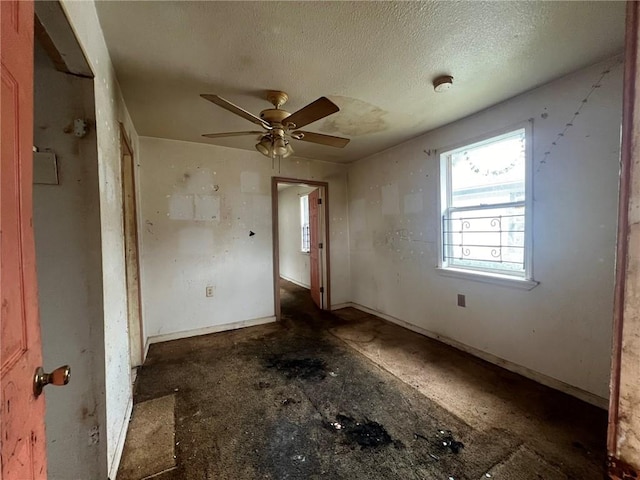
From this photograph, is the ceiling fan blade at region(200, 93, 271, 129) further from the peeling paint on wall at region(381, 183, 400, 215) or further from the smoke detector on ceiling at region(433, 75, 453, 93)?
the peeling paint on wall at region(381, 183, 400, 215)

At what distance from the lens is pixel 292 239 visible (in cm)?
678

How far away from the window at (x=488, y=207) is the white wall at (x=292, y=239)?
11.5ft

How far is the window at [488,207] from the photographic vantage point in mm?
2385

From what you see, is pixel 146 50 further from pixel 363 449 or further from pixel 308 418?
pixel 363 449

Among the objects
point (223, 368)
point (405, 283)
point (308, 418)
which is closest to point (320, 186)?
point (405, 283)

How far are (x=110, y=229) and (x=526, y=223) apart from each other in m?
2.97

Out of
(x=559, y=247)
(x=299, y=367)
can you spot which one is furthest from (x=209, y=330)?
(x=559, y=247)

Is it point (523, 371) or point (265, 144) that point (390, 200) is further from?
point (523, 371)

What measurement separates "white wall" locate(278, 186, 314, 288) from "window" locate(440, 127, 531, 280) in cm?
350

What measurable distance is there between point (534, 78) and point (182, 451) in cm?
346

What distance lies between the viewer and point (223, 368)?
2.61 m

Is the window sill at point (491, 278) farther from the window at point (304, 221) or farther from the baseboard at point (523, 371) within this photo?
the window at point (304, 221)

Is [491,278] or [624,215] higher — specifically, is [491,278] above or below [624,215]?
below

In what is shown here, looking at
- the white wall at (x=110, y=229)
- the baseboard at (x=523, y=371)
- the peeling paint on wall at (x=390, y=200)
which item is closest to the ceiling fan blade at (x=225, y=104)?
the white wall at (x=110, y=229)
